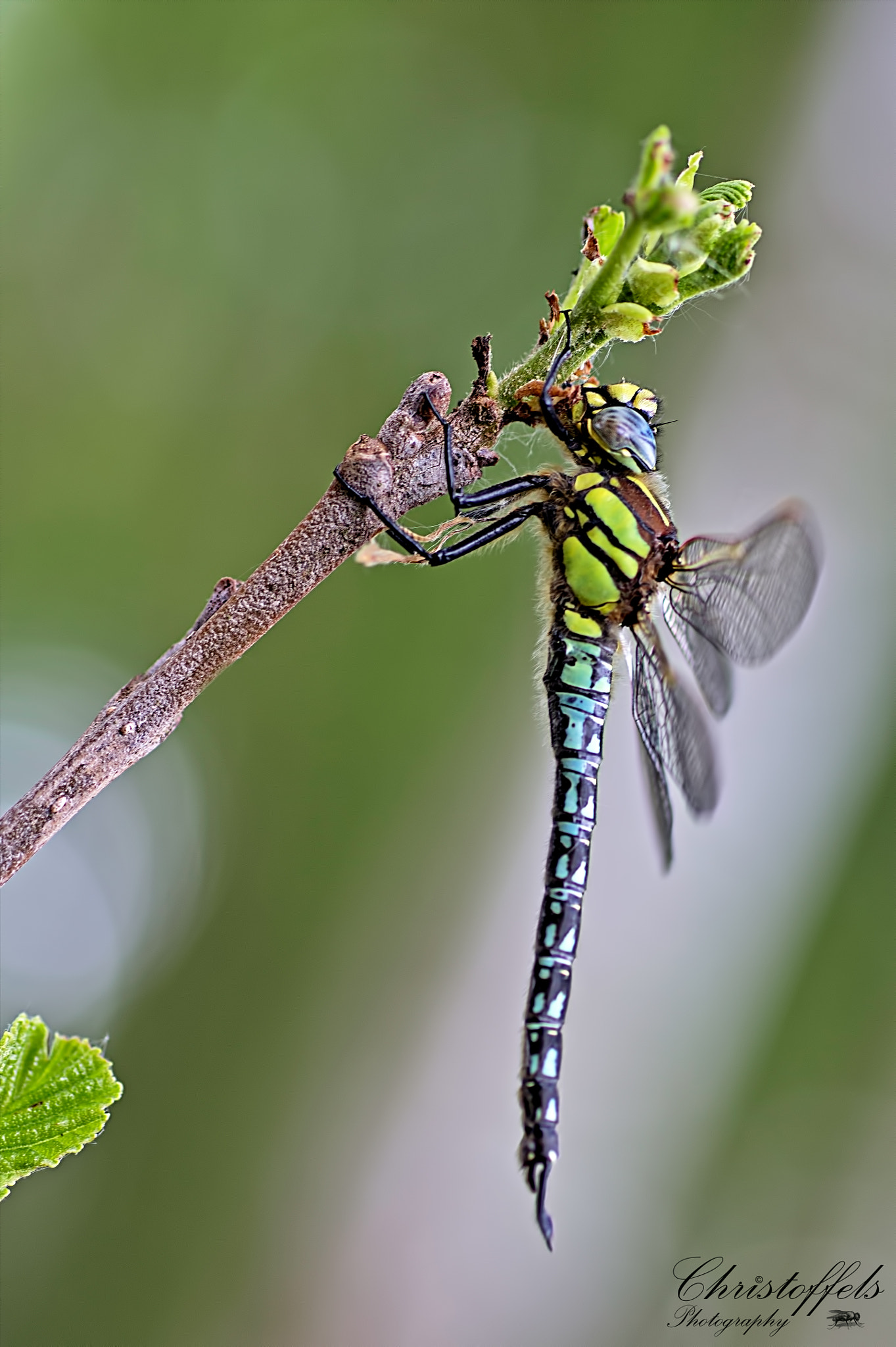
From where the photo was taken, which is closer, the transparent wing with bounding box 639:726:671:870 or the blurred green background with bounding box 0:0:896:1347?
the transparent wing with bounding box 639:726:671:870

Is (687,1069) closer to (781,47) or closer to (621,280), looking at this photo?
(621,280)

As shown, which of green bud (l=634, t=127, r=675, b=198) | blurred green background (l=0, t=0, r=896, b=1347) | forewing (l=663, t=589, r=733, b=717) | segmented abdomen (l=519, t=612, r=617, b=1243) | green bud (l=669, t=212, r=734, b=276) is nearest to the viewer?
green bud (l=634, t=127, r=675, b=198)

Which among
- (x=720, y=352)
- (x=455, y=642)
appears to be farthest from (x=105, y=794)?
(x=720, y=352)

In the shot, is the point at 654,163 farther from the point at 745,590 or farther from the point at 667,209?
the point at 745,590

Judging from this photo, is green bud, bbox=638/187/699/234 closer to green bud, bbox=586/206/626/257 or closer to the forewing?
green bud, bbox=586/206/626/257

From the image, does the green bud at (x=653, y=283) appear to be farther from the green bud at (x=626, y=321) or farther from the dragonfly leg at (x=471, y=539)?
the dragonfly leg at (x=471, y=539)

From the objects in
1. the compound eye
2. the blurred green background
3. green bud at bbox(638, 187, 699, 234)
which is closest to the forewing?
the compound eye

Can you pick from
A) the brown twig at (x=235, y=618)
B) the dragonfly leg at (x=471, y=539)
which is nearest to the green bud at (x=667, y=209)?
the brown twig at (x=235, y=618)
